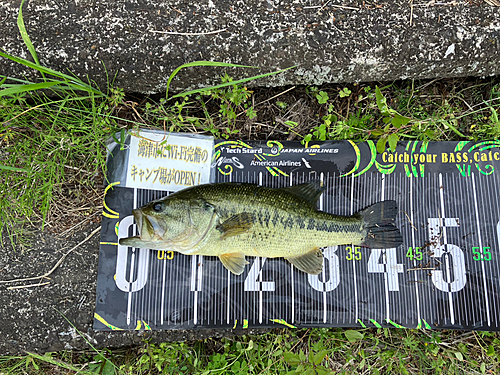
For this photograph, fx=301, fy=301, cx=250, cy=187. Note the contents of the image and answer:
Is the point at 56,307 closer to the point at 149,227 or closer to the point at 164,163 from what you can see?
the point at 149,227

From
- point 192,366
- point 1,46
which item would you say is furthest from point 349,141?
point 1,46

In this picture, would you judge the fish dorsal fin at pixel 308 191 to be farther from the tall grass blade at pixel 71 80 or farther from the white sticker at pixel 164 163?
the tall grass blade at pixel 71 80

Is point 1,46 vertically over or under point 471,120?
over

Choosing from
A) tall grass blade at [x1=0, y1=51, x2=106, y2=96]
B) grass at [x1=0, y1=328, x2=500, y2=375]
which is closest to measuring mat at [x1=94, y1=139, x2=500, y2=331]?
grass at [x1=0, y1=328, x2=500, y2=375]

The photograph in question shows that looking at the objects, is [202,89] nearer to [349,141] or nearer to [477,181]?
[349,141]

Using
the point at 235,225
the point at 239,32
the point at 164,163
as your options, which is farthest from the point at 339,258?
the point at 239,32

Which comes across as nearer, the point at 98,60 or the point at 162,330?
the point at 98,60

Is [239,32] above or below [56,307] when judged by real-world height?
above

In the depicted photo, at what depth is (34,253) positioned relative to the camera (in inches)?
125

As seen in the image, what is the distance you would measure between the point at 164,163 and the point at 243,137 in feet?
2.92

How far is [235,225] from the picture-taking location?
2.80 meters

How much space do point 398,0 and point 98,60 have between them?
9.55 ft

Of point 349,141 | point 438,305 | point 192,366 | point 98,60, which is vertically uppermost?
point 98,60

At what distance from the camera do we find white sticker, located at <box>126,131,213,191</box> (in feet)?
10.4
